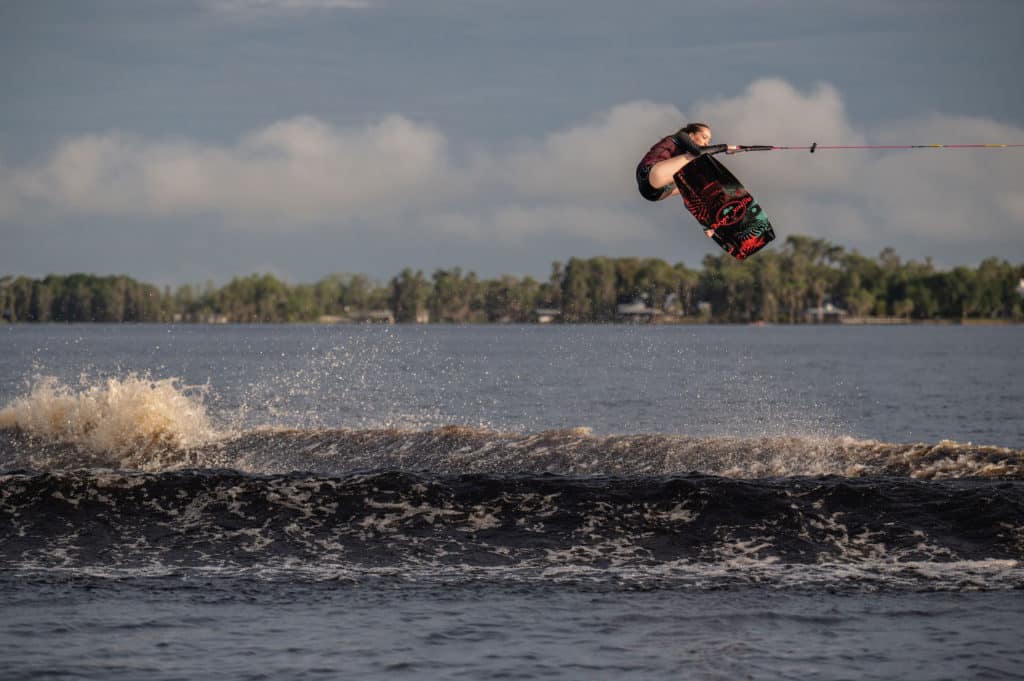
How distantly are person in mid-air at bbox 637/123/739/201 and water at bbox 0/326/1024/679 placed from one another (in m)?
3.79

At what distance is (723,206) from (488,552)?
15.8ft

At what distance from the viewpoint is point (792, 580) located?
428 inches

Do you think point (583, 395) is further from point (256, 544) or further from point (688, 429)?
point (256, 544)

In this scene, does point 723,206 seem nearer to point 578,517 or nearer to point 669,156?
point 669,156

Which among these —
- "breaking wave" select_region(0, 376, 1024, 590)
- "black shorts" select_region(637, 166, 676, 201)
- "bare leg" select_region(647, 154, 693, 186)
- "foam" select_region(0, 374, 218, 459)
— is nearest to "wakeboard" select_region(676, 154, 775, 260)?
"black shorts" select_region(637, 166, 676, 201)

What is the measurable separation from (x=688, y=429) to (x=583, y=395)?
13.9 meters

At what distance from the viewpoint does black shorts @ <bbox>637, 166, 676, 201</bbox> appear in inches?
477

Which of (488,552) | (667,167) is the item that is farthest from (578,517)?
(667,167)

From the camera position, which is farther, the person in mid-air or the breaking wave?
the person in mid-air

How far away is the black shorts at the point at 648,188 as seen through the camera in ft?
39.8

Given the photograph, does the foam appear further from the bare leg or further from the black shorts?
the bare leg

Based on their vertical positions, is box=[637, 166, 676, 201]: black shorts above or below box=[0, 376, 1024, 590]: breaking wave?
above

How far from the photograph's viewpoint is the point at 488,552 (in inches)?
480

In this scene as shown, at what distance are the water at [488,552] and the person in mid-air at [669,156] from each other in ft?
12.4
